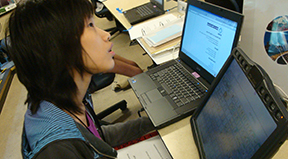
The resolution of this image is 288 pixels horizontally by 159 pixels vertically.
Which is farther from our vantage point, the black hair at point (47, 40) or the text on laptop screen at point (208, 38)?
the text on laptop screen at point (208, 38)

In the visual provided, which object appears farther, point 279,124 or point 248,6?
point 248,6

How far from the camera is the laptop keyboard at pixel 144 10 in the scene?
1.53 metres

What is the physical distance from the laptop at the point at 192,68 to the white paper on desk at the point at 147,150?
18 cm

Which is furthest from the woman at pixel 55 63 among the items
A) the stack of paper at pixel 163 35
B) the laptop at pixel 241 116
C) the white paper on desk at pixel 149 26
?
the white paper on desk at pixel 149 26

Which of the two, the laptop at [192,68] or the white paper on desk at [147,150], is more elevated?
the laptop at [192,68]

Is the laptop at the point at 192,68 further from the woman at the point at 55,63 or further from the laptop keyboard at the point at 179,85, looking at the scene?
the woman at the point at 55,63

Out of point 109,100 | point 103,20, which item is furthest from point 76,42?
point 103,20

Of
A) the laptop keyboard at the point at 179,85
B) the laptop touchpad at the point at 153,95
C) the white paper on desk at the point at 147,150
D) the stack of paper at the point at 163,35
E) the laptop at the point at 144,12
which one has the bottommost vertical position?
the white paper on desk at the point at 147,150

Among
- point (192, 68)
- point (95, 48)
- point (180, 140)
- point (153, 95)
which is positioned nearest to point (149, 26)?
point (192, 68)

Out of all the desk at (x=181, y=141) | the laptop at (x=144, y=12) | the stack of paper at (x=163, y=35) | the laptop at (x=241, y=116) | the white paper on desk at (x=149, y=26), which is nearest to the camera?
the laptop at (x=241, y=116)

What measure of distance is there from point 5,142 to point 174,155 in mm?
1833

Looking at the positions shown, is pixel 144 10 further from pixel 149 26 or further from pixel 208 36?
pixel 208 36

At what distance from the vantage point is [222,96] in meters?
0.52

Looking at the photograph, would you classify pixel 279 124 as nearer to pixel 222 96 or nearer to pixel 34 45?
pixel 222 96
